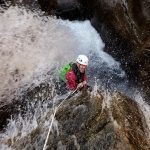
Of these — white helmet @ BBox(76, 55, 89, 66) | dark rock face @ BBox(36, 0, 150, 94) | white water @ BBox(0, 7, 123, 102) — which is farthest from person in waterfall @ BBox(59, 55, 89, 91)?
dark rock face @ BBox(36, 0, 150, 94)

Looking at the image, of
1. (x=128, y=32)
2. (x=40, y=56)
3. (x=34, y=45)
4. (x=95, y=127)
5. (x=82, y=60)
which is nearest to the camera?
(x=95, y=127)

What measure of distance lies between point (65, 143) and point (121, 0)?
18.3ft

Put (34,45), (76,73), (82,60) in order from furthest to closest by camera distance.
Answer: (34,45), (76,73), (82,60)

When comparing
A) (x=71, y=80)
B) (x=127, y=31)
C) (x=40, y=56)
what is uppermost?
(x=71, y=80)

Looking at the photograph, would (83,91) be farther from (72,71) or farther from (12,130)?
(12,130)

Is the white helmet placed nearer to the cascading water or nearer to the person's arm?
the person's arm

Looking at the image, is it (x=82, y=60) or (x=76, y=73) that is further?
(x=76, y=73)

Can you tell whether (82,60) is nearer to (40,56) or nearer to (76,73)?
(76,73)

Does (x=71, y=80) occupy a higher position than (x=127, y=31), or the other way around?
(x=71, y=80)

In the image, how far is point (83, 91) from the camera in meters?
7.76

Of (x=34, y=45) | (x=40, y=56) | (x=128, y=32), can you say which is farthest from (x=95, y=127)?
(x=34, y=45)

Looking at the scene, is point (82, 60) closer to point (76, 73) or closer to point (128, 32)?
point (76, 73)

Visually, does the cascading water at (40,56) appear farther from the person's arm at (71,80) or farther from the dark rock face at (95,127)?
the dark rock face at (95,127)

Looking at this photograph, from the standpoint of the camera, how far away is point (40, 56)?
440 inches
